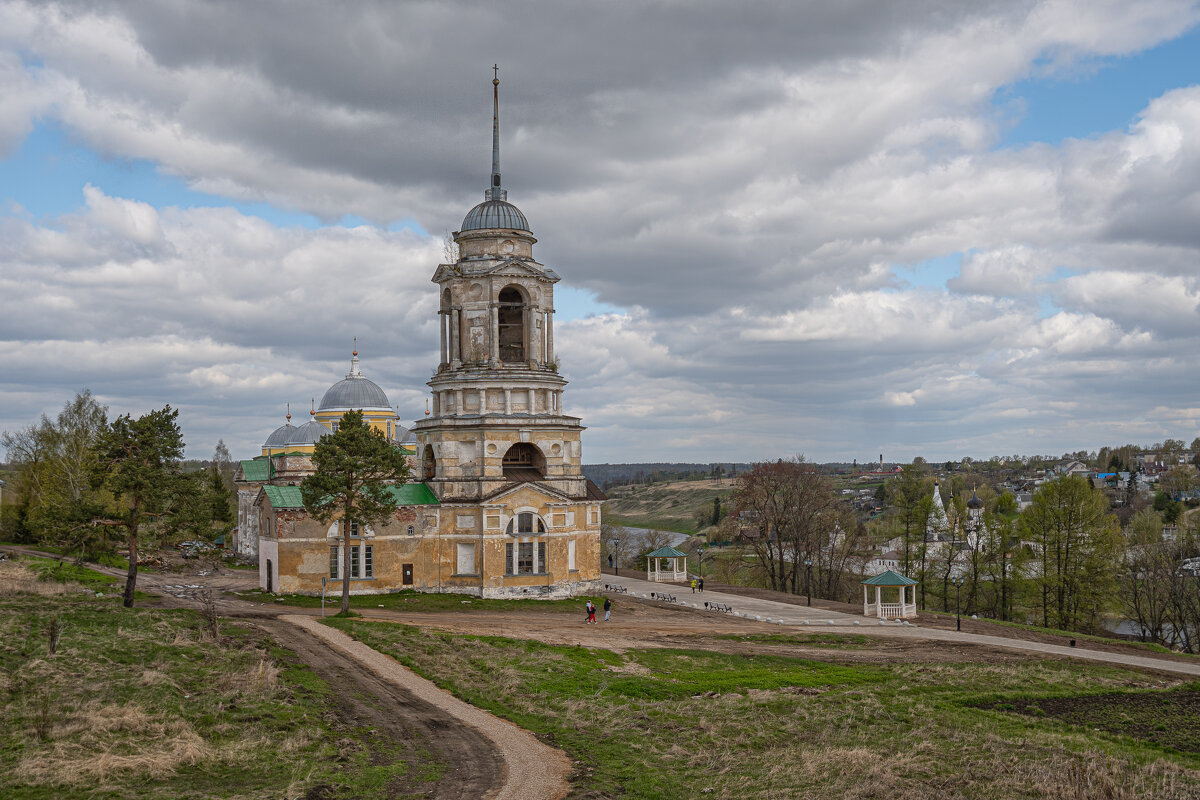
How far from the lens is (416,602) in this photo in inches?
1843

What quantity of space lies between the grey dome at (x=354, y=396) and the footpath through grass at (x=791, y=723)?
37.1m

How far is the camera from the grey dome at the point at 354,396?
237ft

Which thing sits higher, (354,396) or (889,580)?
(354,396)

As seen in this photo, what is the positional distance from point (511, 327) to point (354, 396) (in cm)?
2269

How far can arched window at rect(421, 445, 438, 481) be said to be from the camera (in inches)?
2066

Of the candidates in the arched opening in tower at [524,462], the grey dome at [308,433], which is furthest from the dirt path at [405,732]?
the grey dome at [308,433]

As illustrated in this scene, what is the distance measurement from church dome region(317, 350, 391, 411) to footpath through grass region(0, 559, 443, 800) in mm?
41838

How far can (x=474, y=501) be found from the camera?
49.5 metres

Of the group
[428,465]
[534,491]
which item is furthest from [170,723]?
[428,465]

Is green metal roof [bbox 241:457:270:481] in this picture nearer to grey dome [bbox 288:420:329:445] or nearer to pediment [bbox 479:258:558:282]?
grey dome [bbox 288:420:329:445]

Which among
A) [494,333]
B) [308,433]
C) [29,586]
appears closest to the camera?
[29,586]

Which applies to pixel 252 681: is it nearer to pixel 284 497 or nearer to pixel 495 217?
pixel 284 497

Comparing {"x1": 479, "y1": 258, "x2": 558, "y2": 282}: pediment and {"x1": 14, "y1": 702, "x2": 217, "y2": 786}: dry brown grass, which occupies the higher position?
{"x1": 479, "y1": 258, "x2": 558, "y2": 282}: pediment

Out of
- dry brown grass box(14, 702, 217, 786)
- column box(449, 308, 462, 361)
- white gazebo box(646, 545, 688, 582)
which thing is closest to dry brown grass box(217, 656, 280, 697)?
dry brown grass box(14, 702, 217, 786)
